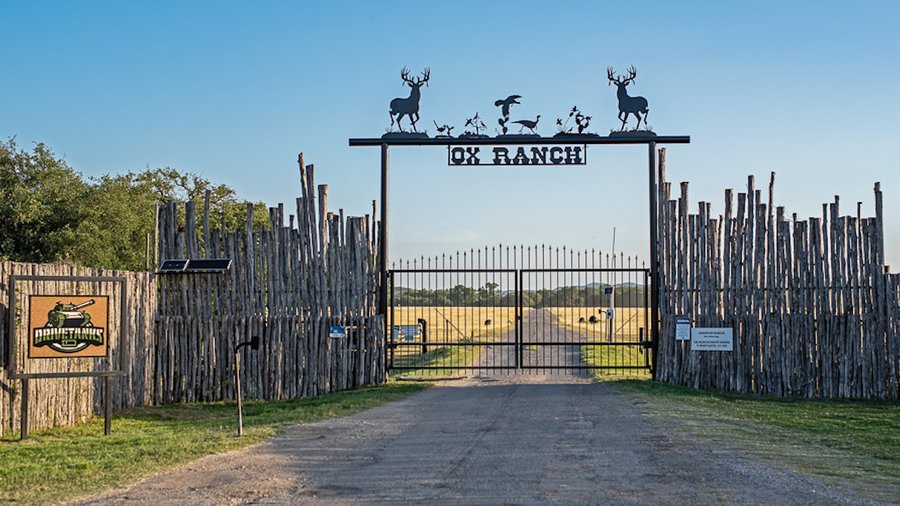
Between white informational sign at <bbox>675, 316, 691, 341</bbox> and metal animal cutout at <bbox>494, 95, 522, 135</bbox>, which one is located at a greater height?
metal animal cutout at <bbox>494, 95, 522, 135</bbox>

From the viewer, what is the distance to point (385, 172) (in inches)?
714

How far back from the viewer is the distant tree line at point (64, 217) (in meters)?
25.7

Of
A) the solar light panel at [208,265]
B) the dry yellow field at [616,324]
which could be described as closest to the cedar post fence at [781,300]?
the dry yellow field at [616,324]

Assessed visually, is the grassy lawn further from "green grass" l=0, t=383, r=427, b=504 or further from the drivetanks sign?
the drivetanks sign

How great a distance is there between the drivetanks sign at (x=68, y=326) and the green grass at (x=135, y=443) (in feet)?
3.52

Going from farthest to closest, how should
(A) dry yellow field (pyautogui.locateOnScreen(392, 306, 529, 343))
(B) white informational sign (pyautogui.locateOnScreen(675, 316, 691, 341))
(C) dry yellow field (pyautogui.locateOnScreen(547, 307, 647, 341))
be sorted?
(C) dry yellow field (pyautogui.locateOnScreen(547, 307, 647, 341)), (A) dry yellow field (pyautogui.locateOnScreen(392, 306, 529, 343)), (B) white informational sign (pyautogui.locateOnScreen(675, 316, 691, 341))

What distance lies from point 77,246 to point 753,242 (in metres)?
18.1

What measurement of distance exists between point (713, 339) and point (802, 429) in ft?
16.7

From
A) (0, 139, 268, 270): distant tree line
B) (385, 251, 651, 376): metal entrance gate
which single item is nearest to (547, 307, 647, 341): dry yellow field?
(385, 251, 651, 376): metal entrance gate

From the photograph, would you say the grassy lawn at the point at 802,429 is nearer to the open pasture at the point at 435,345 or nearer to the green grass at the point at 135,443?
the open pasture at the point at 435,345

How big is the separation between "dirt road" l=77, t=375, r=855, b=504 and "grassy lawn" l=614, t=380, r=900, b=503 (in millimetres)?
477

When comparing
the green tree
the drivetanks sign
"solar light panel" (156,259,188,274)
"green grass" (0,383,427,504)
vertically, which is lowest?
"green grass" (0,383,427,504)

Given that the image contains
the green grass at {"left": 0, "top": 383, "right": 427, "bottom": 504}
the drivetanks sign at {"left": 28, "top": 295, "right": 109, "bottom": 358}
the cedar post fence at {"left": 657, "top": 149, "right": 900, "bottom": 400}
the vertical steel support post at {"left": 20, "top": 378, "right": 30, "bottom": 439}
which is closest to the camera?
the green grass at {"left": 0, "top": 383, "right": 427, "bottom": 504}

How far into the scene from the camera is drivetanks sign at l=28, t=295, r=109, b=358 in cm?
1163
